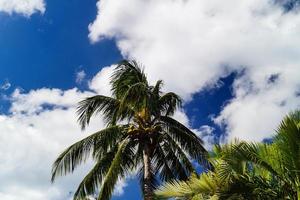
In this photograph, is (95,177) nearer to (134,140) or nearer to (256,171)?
(134,140)

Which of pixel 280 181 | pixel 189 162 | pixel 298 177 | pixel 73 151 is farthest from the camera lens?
pixel 189 162

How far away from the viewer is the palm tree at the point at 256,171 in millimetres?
11148

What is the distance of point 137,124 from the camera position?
1970 centimetres

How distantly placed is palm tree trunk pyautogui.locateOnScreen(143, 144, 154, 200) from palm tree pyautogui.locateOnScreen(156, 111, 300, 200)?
215 inches

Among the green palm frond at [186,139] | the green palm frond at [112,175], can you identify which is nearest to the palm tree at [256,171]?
the green palm frond at [112,175]

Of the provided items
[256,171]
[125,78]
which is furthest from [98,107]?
[256,171]

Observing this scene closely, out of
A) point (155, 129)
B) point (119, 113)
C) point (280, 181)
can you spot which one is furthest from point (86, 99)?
point (280, 181)

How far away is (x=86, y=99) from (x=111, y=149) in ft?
7.79

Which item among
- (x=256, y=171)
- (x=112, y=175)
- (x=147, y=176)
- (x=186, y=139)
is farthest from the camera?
(x=186, y=139)

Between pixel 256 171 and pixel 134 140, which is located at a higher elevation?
pixel 134 140

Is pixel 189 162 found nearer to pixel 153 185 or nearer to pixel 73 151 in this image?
pixel 153 185

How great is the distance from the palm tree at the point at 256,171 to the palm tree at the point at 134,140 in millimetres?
5703

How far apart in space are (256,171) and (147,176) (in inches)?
258

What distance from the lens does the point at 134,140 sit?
64.3 ft
